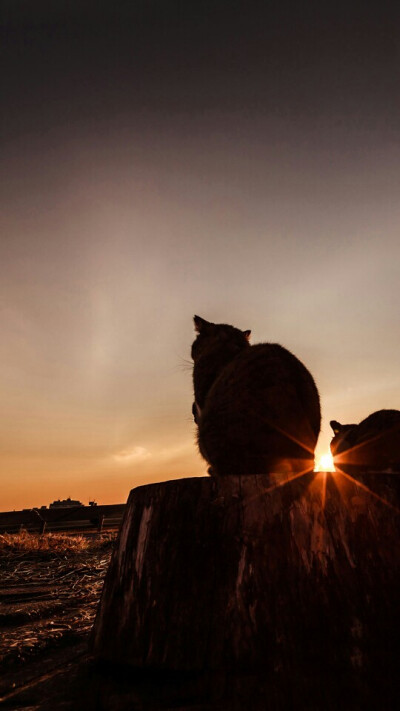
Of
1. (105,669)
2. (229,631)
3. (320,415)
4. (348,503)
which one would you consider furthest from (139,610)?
(320,415)

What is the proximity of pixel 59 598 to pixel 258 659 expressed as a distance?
2972mm

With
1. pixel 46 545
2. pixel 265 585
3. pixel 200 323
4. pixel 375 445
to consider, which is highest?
pixel 200 323

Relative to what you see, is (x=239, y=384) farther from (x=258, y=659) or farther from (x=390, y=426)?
(x=390, y=426)

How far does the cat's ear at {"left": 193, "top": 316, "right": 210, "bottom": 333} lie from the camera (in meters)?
4.80

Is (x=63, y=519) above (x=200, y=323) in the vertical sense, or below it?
below

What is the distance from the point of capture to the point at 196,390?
140 inches

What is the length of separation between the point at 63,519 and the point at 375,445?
13312mm

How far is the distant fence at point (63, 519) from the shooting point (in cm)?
1234

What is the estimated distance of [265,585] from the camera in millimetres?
1283

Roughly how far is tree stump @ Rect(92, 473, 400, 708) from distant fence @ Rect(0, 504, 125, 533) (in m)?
12.0

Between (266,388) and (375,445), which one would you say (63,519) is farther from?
(266,388)

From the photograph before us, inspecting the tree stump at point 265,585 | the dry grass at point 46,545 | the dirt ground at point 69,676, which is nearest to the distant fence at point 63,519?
the dry grass at point 46,545

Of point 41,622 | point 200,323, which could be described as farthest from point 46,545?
point 200,323

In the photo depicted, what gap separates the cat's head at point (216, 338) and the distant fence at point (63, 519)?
978 centimetres
